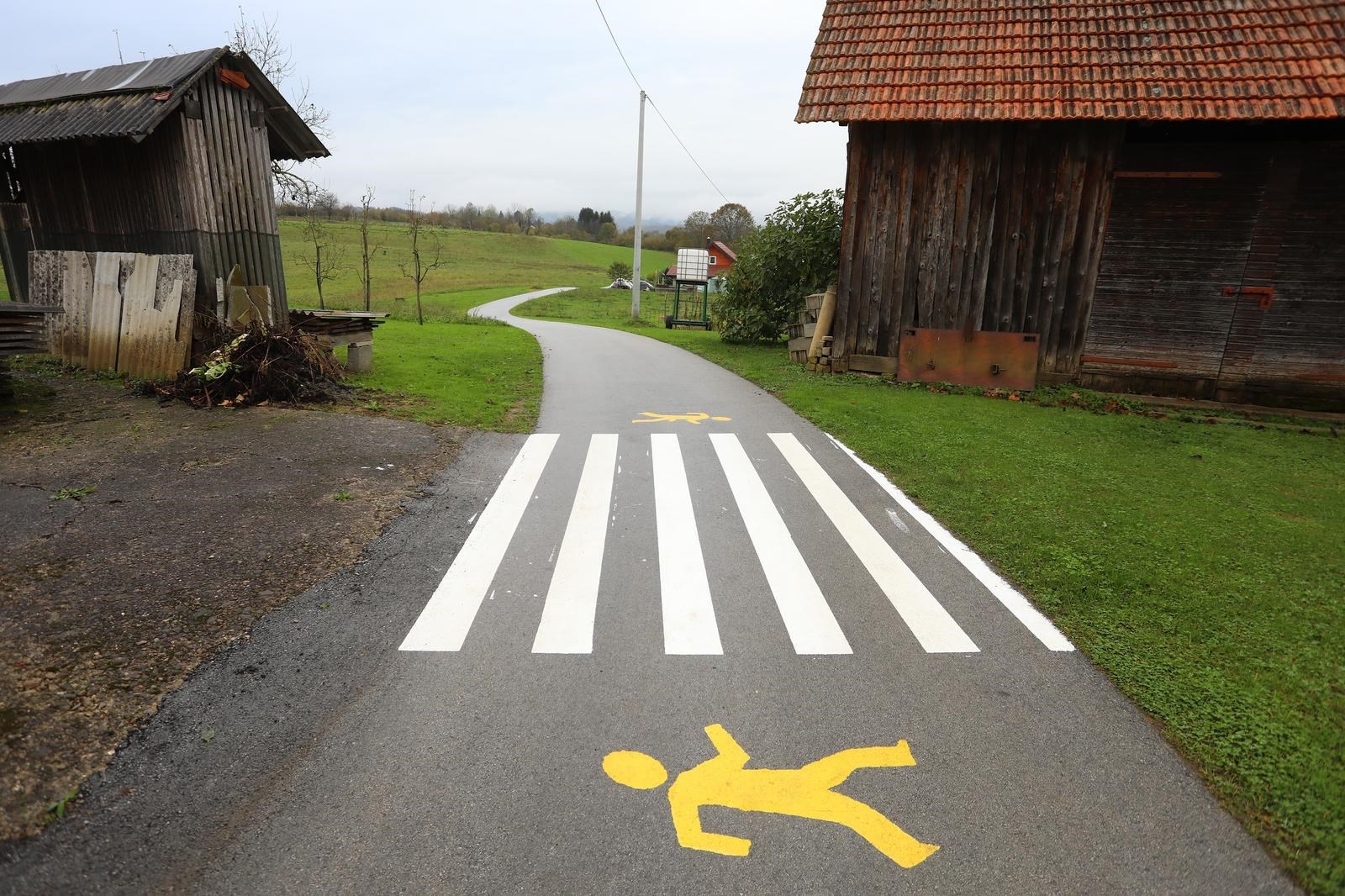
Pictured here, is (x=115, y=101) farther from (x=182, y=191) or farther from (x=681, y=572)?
(x=681, y=572)

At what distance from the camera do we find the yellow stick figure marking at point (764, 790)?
100 inches

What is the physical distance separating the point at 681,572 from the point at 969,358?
29.7 feet

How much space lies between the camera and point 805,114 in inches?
444

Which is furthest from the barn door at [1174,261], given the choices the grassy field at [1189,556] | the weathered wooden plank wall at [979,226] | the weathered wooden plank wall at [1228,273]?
the grassy field at [1189,556]

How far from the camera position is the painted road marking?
13.1 feet

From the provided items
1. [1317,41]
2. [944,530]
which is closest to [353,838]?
[944,530]

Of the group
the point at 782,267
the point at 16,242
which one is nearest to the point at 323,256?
the point at 16,242

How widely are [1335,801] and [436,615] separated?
4.23 metres

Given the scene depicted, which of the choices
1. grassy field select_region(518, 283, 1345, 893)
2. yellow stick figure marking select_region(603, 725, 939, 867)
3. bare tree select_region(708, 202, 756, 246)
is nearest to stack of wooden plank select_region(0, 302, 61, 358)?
yellow stick figure marking select_region(603, 725, 939, 867)

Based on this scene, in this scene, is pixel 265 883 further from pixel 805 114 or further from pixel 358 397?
pixel 805 114

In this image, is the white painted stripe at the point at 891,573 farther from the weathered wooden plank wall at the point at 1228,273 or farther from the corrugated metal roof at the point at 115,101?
the corrugated metal roof at the point at 115,101

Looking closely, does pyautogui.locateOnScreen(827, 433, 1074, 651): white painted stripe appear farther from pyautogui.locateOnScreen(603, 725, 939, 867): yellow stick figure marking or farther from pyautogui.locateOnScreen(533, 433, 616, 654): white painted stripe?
pyautogui.locateOnScreen(533, 433, 616, 654): white painted stripe

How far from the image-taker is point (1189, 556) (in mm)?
5039

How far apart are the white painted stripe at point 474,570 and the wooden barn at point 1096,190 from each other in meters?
8.16
